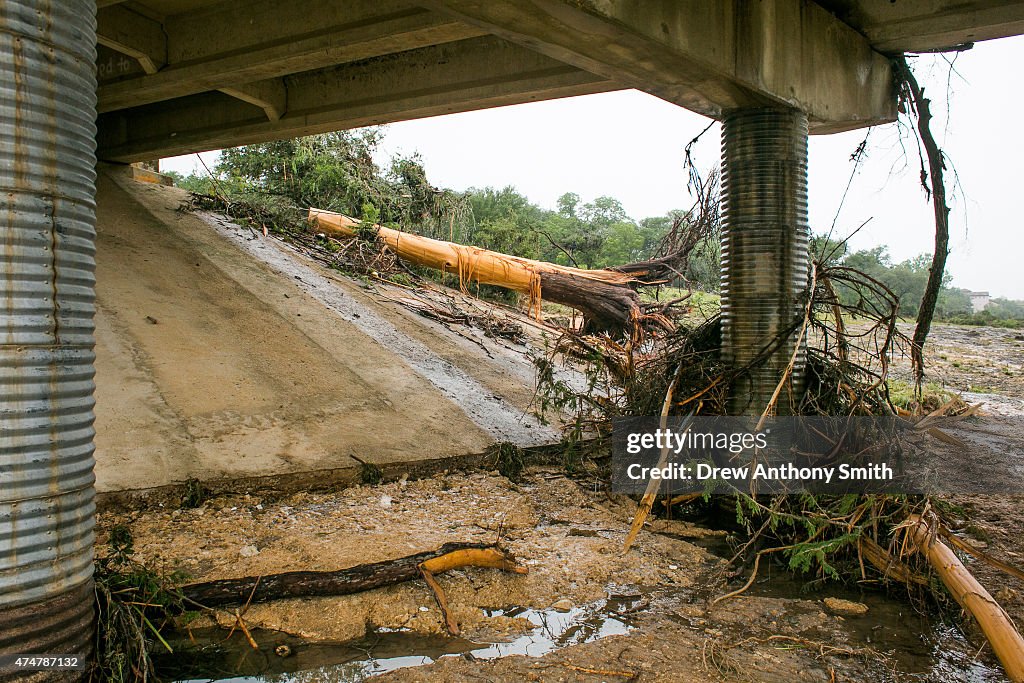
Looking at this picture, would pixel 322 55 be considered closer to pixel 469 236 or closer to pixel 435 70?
pixel 435 70

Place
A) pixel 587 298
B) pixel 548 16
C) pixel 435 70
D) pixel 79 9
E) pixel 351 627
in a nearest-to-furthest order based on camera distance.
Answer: pixel 79 9 < pixel 351 627 < pixel 548 16 < pixel 435 70 < pixel 587 298

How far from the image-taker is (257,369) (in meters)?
7.43

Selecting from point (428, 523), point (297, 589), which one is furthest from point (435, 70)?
point (297, 589)

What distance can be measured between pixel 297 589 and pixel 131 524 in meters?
1.62

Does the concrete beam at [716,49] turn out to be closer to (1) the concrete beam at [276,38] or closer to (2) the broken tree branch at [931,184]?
(2) the broken tree branch at [931,184]

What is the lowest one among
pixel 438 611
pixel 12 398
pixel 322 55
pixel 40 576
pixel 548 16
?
pixel 438 611

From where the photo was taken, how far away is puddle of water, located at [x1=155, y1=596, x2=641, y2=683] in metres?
3.49

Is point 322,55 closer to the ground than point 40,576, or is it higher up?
higher up

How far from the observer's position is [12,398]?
2674 mm

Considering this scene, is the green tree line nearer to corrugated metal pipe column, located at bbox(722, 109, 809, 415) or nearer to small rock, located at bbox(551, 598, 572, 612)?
corrugated metal pipe column, located at bbox(722, 109, 809, 415)

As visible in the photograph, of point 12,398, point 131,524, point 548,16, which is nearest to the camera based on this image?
point 12,398

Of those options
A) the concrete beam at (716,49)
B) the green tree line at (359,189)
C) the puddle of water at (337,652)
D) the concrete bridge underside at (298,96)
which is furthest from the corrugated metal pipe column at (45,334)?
the green tree line at (359,189)

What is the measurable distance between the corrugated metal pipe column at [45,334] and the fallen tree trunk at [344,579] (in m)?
1.04

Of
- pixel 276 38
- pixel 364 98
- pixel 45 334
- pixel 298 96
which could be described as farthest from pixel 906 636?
pixel 298 96
